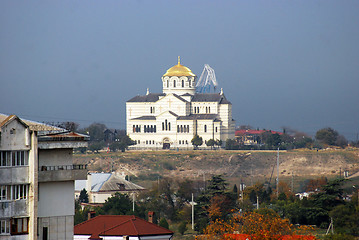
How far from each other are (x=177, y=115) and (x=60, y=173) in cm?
10727

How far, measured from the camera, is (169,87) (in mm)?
137750

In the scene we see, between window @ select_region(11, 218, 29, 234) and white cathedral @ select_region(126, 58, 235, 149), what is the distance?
10480 cm

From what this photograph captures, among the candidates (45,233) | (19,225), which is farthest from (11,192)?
(45,233)

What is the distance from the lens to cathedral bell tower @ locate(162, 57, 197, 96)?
137375 mm

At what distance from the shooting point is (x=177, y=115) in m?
133

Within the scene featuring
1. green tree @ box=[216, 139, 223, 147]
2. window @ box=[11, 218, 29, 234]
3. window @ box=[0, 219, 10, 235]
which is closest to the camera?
window @ box=[0, 219, 10, 235]

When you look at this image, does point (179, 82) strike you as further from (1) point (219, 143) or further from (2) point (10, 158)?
(2) point (10, 158)

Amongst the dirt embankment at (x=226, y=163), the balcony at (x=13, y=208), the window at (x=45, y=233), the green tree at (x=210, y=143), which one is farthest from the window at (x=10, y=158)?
the green tree at (x=210, y=143)

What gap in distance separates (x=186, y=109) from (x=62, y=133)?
107711 mm

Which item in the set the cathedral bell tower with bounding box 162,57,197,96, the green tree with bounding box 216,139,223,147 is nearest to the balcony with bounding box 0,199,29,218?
the green tree with bounding box 216,139,223,147

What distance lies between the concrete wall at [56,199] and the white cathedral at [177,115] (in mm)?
103270

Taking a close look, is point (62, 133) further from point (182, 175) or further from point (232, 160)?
point (232, 160)

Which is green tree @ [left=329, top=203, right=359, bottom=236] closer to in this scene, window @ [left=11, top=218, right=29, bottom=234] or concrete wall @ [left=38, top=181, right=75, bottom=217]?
concrete wall @ [left=38, top=181, right=75, bottom=217]

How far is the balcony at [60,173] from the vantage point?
2527 cm
